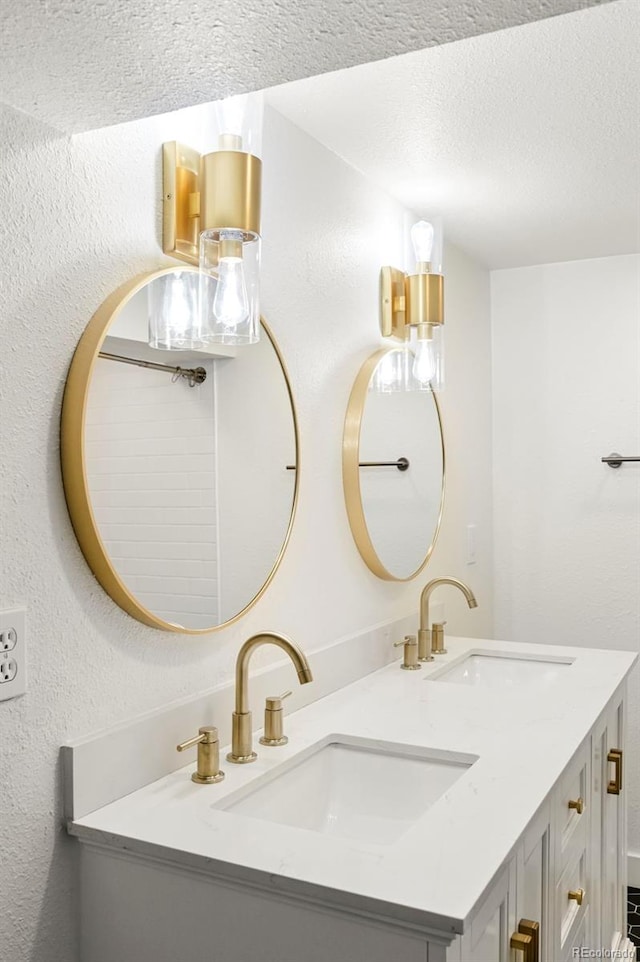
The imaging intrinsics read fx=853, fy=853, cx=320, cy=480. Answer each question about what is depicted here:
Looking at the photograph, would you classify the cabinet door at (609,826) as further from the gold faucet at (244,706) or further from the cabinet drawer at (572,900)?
the gold faucet at (244,706)

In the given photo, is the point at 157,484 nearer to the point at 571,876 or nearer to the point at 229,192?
the point at 229,192

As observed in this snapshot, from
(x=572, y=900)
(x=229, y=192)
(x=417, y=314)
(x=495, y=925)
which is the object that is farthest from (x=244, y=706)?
(x=417, y=314)

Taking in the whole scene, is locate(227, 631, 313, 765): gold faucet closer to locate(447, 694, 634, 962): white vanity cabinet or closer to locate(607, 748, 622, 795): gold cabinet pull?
locate(447, 694, 634, 962): white vanity cabinet

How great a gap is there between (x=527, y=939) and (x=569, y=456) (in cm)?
221

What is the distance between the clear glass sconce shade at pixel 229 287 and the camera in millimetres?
1484

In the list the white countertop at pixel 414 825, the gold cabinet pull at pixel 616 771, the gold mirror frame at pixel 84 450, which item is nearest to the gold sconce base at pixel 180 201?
the gold mirror frame at pixel 84 450

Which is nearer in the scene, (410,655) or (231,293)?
(231,293)

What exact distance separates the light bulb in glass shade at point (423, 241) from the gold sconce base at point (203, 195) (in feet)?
3.24

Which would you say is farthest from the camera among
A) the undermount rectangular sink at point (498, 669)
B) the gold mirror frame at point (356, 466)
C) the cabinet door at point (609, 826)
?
the undermount rectangular sink at point (498, 669)

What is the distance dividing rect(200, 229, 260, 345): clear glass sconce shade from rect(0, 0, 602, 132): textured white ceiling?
13.5 inches

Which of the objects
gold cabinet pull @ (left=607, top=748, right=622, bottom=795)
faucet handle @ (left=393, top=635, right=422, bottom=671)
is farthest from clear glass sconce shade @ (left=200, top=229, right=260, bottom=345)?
gold cabinet pull @ (left=607, top=748, right=622, bottom=795)

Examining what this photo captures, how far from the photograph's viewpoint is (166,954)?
1.22 m

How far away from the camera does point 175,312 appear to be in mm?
1513

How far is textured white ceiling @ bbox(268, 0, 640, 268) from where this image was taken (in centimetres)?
168
